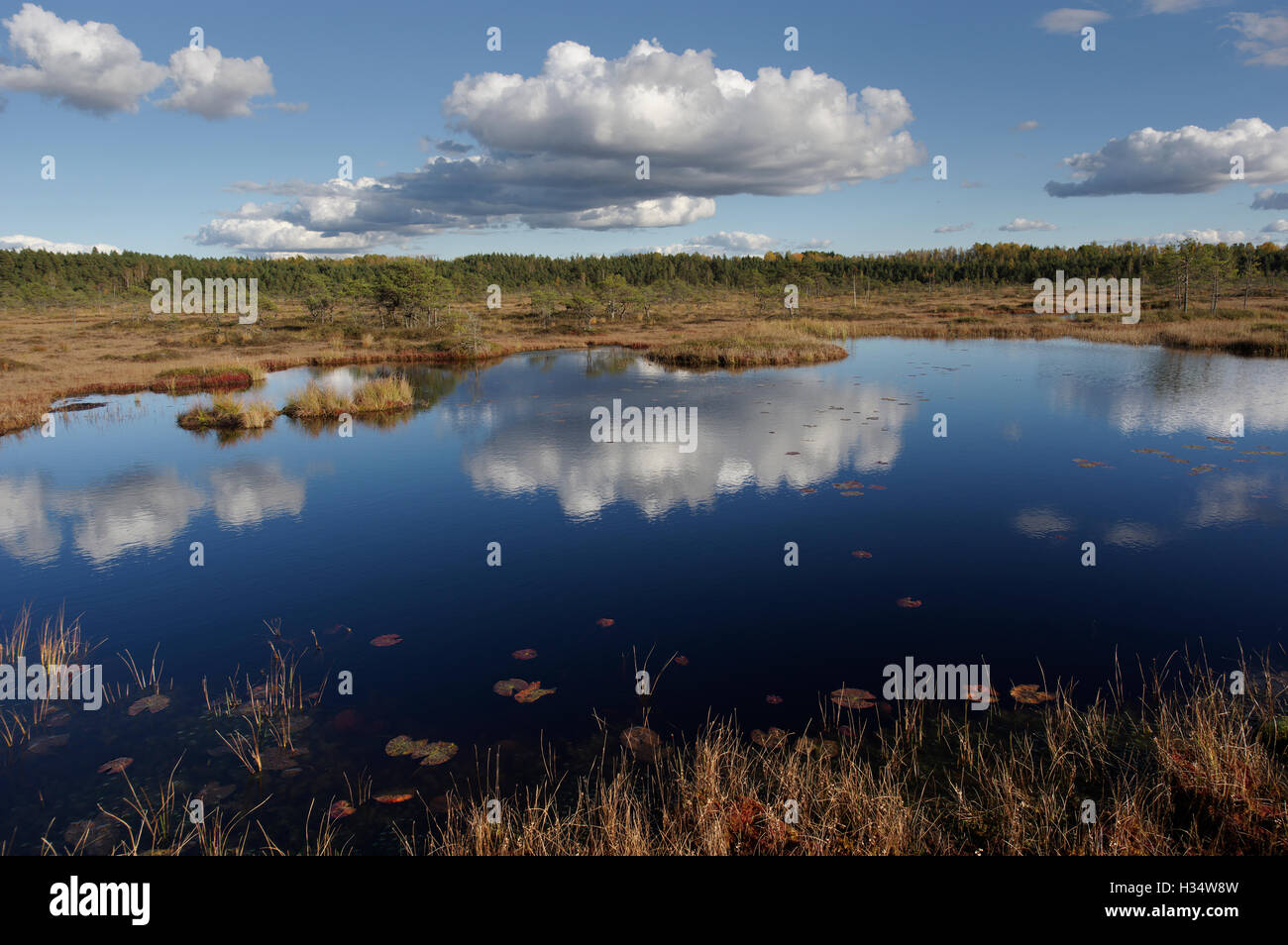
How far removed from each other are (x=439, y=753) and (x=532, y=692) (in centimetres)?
163

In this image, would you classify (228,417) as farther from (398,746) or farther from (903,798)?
(903,798)

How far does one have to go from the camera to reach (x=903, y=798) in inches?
292

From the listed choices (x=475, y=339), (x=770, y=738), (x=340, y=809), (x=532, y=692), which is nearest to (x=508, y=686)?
(x=532, y=692)

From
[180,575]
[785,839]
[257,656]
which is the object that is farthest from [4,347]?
[785,839]

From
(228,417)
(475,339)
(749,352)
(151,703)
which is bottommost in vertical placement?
(151,703)

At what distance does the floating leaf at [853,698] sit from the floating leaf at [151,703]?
954 centimetres

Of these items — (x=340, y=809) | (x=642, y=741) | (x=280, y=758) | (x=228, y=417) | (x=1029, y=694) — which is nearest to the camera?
(x=340, y=809)

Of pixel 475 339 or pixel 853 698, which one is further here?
pixel 475 339

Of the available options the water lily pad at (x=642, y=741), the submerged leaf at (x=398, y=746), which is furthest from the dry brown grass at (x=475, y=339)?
the water lily pad at (x=642, y=741)

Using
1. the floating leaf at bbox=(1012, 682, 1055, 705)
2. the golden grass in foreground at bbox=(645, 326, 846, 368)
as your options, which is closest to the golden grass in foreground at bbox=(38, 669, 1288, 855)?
the floating leaf at bbox=(1012, 682, 1055, 705)

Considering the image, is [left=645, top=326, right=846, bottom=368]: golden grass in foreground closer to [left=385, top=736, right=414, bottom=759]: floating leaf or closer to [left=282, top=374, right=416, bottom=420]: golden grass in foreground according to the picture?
[left=282, top=374, right=416, bottom=420]: golden grass in foreground

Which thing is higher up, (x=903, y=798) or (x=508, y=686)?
(x=508, y=686)

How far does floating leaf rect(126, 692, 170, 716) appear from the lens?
378 inches

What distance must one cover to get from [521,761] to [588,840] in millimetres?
2139
